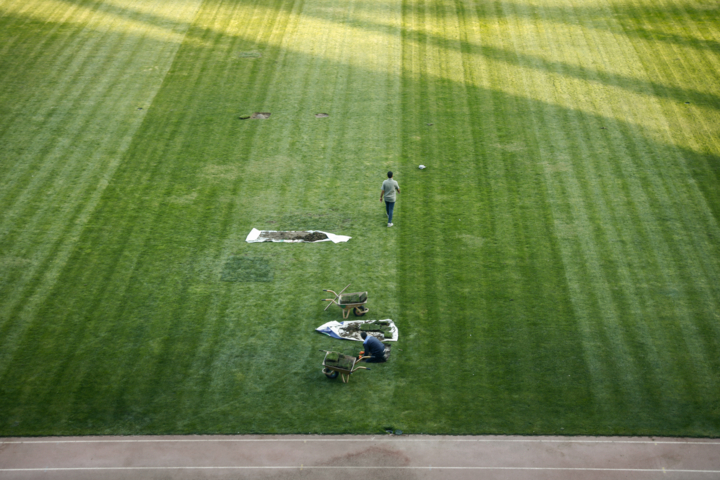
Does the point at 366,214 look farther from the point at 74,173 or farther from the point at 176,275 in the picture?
the point at 74,173

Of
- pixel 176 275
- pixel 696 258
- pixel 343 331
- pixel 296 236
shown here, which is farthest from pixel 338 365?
pixel 696 258

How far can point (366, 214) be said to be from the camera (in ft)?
58.1

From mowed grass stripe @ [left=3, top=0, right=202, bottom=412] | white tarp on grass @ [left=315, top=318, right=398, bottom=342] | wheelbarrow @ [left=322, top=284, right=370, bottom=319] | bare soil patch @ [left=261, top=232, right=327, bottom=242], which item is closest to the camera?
white tarp on grass @ [left=315, top=318, right=398, bottom=342]

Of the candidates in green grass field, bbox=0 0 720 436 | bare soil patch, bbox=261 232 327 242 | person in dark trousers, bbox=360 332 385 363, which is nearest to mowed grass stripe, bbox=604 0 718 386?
green grass field, bbox=0 0 720 436

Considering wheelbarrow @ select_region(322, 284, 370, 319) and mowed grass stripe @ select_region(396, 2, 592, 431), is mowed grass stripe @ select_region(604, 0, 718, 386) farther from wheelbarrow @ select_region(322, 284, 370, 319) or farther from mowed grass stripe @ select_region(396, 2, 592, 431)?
wheelbarrow @ select_region(322, 284, 370, 319)

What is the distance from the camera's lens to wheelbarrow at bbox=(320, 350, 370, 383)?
12.2 metres

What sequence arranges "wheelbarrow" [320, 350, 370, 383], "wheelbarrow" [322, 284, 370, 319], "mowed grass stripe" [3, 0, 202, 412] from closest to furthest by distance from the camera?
"wheelbarrow" [320, 350, 370, 383], "wheelbarrow" [322, 284, 370, 319], "mowed grass stripe" [3, 0, 202, 412]

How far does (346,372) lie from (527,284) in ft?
18.3

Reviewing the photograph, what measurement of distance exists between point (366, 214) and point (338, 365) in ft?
21.4

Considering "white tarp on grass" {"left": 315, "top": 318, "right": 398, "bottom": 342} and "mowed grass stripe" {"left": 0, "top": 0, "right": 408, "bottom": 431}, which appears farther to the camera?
"white tarp on grass" {"left": 315, "top": 318, "right": 398, "bottom": 342}

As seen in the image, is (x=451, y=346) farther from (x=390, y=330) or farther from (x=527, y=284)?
(x=527, y=284)

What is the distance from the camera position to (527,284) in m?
15.0

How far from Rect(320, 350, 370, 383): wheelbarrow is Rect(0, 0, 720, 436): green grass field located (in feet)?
0.81

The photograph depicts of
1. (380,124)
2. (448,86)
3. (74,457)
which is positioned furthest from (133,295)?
(448,86)
